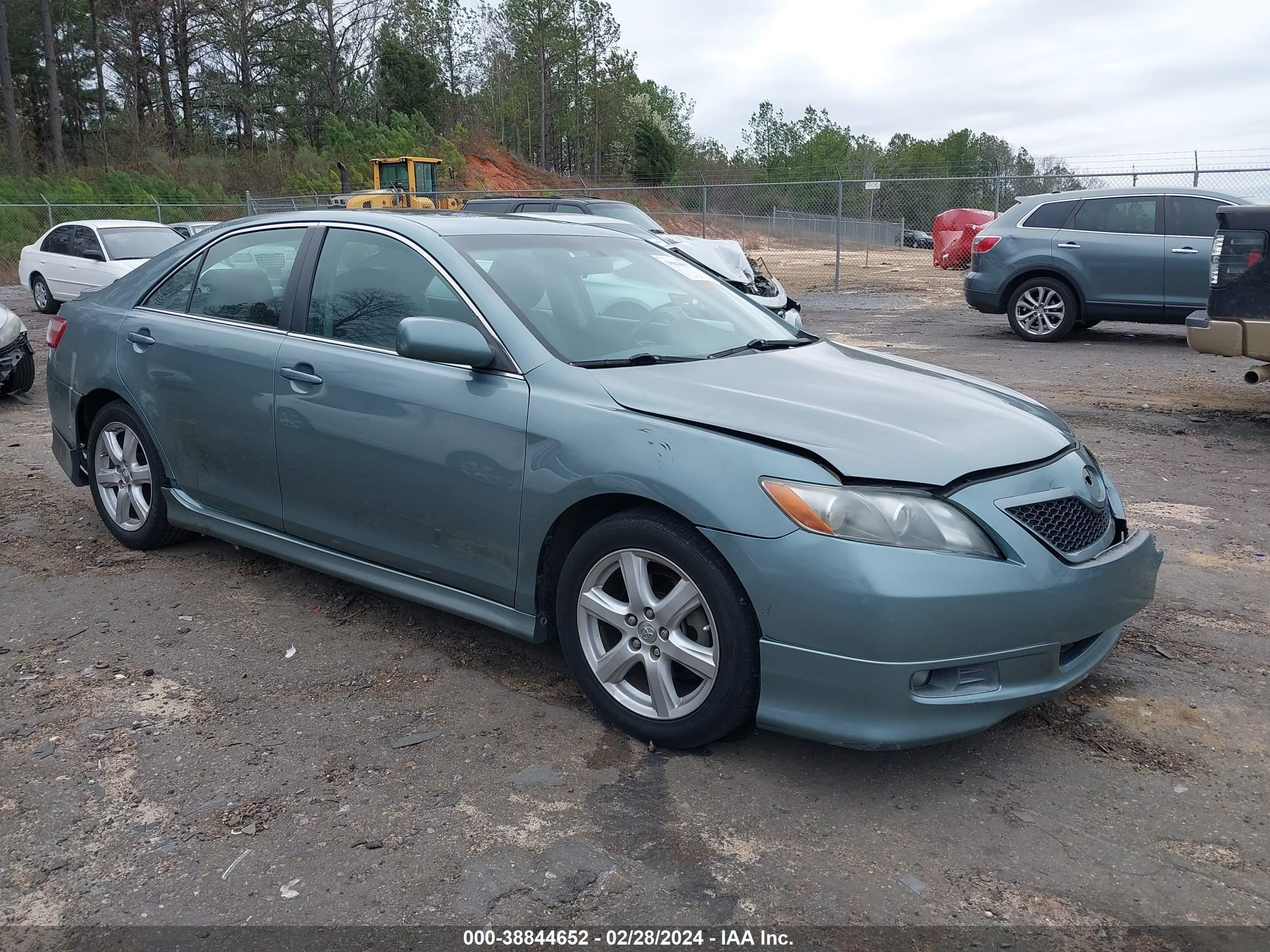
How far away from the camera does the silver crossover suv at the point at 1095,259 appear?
11.5 m

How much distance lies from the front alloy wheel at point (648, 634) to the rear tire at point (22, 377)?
8130 mm

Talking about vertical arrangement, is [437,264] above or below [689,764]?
above

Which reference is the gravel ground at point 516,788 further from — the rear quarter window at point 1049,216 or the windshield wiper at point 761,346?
the rear quarter window at point 1049,216

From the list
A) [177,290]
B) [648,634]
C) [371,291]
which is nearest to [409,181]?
[177,290]

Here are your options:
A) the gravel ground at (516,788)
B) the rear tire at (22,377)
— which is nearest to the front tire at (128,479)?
the gravel ground at (516,788)

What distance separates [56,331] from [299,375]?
2087mm

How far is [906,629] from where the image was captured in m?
2.70

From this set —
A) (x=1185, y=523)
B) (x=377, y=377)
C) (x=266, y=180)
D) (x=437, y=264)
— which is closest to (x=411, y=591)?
(x=377, y=377)

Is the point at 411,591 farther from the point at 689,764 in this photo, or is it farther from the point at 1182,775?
the point at 1182,775

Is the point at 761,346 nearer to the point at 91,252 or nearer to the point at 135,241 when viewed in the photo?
the point at 135,241

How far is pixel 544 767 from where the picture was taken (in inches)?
121

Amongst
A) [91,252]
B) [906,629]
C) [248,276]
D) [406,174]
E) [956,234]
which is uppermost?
[406,174]

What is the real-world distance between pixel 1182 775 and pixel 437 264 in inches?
114

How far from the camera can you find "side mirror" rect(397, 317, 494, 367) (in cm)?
337
